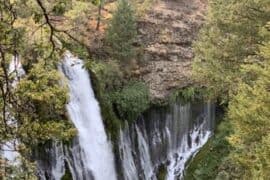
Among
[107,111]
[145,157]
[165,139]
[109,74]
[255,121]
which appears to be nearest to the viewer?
[255,121]

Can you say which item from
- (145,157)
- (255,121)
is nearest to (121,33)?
(145,157)

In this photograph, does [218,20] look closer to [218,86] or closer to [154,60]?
[218,86]

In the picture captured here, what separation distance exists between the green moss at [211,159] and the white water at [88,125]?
261 centimetres

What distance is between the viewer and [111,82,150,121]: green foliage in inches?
593

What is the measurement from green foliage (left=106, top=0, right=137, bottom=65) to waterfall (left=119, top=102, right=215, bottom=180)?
7.70ft

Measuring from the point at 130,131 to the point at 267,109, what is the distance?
280 inches

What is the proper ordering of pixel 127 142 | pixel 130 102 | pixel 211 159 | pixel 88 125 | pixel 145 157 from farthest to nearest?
pixel 145 157 → pixel 130 102 → pixel 127 142 → pixel 211 159 → pixel 88 125

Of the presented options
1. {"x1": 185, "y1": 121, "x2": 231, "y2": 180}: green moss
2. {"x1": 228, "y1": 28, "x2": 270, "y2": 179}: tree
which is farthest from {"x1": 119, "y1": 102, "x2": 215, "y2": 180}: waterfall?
{"x1": 228, "y1": 28, "x2": 270, "y2": 179}: tree

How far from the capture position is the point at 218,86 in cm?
1370

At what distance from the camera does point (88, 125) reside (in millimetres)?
13070

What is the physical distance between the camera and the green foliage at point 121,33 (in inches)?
650

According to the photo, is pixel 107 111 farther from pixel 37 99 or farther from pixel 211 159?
pixel 37 99

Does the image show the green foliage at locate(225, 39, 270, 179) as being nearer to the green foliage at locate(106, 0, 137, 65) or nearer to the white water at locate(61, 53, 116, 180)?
the white water at locate(61, 53, 116, 180)

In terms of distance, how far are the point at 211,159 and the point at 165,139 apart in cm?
233
